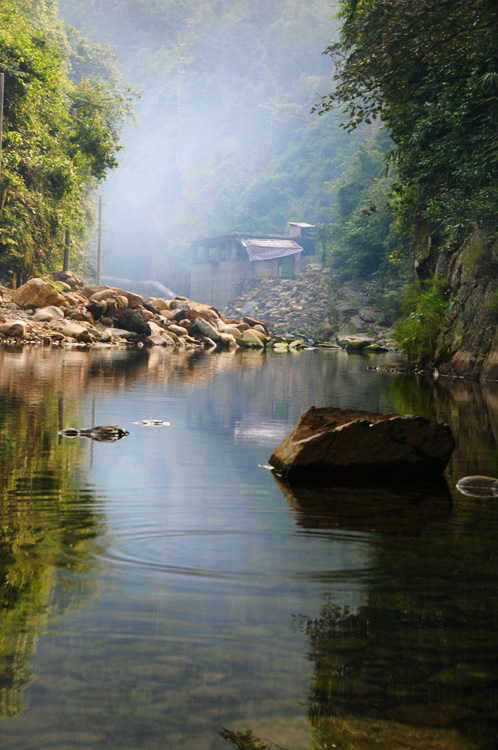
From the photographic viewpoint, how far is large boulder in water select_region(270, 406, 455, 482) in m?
5.07

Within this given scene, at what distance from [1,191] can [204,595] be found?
2780cm

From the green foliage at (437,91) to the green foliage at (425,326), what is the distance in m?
1.28

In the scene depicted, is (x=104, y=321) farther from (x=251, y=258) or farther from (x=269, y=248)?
(x=269, y=248)

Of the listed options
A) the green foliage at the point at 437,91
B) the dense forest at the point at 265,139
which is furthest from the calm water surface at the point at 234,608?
the dense forest at the point at 265,139

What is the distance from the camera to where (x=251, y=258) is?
193ft

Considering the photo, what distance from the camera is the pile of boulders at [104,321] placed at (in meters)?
24.1

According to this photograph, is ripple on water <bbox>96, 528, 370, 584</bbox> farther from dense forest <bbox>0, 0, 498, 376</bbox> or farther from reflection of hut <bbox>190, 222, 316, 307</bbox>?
reflection of hut <bbox>190, 222, 316, 307</bbox>

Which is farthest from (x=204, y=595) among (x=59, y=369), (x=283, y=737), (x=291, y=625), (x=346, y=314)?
(x=346, y=314)

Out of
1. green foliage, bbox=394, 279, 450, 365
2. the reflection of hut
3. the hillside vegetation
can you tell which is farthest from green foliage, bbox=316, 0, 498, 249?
the reflection of hut

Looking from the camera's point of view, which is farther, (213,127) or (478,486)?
(213,127)

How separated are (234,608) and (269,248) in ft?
191

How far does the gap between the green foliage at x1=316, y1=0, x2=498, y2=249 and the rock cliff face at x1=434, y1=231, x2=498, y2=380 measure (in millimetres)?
645

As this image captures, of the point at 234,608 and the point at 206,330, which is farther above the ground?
the point at 234,608

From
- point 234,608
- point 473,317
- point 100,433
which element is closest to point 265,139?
point 473,317
